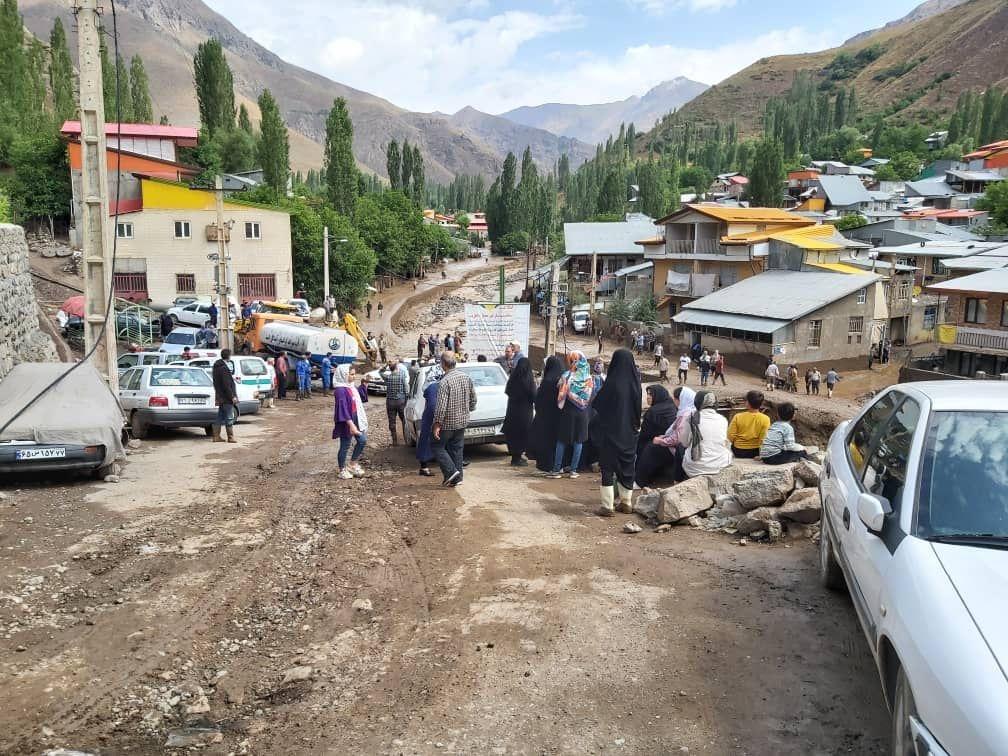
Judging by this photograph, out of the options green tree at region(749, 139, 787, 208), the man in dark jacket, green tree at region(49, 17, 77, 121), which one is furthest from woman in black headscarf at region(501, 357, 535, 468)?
green tree at region(749, 139, 787, 208)

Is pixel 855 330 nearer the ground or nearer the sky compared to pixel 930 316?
nearer the ground

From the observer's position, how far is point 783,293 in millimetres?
44250

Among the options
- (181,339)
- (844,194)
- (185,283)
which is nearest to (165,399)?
(181,339)

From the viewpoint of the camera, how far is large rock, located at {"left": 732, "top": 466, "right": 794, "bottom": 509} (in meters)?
7.68

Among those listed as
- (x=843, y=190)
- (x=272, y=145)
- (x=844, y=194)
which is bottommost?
(x=844, y=194)

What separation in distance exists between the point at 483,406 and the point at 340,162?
53.7 meters

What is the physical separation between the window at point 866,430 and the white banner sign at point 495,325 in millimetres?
17491

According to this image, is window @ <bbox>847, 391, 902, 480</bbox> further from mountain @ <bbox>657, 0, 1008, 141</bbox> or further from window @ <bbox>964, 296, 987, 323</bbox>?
mountain @ <bbox>657, 0, 1008, 141</bbox>

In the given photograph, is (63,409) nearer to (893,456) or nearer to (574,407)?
(574,407)

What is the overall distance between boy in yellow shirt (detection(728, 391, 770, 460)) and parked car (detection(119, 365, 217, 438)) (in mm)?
9886

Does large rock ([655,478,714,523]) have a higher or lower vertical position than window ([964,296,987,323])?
lower

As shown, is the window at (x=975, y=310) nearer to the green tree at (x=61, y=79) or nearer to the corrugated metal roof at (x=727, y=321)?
the corrugated metal roof at (x=727, y=321)

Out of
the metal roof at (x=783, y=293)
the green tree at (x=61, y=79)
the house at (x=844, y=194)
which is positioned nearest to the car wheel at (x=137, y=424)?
the metal roof at (x=783, y=293)

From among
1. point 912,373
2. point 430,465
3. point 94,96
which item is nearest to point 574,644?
point 430,465
